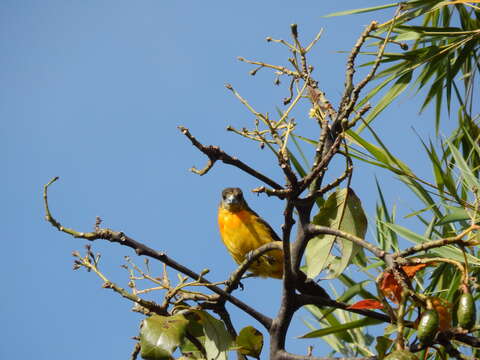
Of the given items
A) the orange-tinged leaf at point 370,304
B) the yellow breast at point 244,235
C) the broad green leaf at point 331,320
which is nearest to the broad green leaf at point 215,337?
the orange-tinged leaf at point 370,304

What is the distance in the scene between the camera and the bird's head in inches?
179

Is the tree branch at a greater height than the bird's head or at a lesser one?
lesser

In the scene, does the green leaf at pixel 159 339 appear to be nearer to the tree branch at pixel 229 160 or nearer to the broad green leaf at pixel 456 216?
the tree branch at pixel 229 160

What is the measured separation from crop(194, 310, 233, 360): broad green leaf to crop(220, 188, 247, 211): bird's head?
2.55 metres

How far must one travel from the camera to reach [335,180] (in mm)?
1775

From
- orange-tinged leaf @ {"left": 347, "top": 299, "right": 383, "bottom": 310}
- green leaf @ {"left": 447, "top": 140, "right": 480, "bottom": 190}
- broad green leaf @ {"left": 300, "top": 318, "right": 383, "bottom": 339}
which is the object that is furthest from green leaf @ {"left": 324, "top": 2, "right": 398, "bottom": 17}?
orange-tinged leaf @ {"left": 347, "top": 299, "right": 383, "bottom": 310}

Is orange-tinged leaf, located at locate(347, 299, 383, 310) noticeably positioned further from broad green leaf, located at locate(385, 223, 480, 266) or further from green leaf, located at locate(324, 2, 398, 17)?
green leaf, located at locate(324, 2, 398, 17)

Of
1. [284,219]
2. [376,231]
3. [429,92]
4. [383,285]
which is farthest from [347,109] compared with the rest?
[429,92]

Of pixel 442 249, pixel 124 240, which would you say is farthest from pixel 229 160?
pixel 442 249

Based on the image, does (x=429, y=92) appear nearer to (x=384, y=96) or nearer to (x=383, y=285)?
(x=384, y=96)

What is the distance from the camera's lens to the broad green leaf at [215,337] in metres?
1.96

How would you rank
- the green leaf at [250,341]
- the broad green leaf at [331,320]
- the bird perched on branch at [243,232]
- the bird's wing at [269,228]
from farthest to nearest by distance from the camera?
the bird's wing at [269,228]
the bird perched on branch at [243,232]
the broad green leaf at [331,320]
the green leaf at [250,341]

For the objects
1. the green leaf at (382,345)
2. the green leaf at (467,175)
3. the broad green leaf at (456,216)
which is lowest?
the green leaf at (382,345)

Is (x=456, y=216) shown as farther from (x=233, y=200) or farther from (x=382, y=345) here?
(x=233, y=200)
